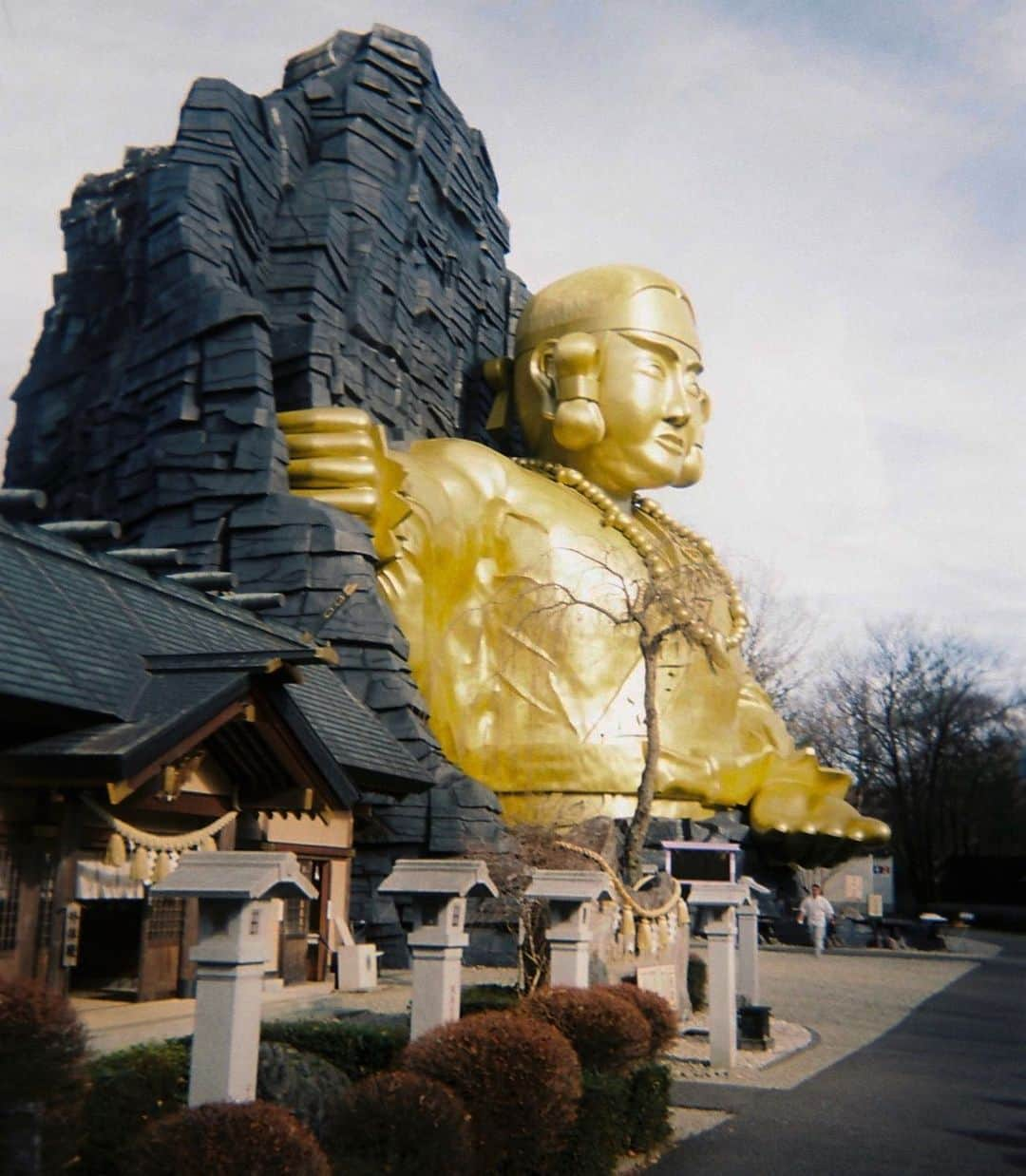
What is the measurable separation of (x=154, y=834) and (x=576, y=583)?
33.1 feet

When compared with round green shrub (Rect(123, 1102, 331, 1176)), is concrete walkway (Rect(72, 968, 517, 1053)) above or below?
below

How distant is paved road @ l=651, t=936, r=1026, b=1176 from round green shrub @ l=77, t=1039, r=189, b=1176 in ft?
8.99

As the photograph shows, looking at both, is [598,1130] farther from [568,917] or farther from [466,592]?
[466,592]

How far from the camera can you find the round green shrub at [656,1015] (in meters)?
8.38

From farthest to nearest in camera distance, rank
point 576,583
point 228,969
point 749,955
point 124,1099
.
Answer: point 576,583 < point 749,955 < point 124,1099 < point 228,969

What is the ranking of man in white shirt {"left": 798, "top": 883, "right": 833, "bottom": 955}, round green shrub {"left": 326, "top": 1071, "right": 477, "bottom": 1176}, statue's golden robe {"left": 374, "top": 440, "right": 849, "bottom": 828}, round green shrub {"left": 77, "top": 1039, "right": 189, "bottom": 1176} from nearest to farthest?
1. round green shrub {"left": 326, "top": 1071, "right": 477, "bottom": 1176}
2. round green shrub {"left": 77, "top": 1039, "right": 189, "bottom": 1176}
3. statue's golden robe {"left": 374, "top": 440, "right": 849, "bottom": 828}
4. man in white shirt {"left": 798, "top": 883, "right": 833, "bottom": 955}

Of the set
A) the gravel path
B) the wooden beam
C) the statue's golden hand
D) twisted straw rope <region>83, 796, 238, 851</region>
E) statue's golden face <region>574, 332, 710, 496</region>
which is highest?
statue's golden face <region>574, 332, 710, 496</region>

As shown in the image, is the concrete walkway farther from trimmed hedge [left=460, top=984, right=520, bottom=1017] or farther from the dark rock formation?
the dark rock formation

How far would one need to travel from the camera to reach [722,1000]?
10492mm

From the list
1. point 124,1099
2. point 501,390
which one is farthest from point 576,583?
point 124,1099

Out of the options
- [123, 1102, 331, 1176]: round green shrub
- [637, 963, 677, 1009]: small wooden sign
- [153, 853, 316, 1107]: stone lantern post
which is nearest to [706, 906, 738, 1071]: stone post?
[637, 963, 677, 1009]: small wooden sign

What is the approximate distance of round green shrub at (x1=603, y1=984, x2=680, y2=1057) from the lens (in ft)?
27.5

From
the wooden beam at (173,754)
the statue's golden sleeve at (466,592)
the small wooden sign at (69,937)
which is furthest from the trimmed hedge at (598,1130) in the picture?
the statue's golden sleeve at (466,592)

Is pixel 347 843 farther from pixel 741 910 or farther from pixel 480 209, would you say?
pixel 480 209
